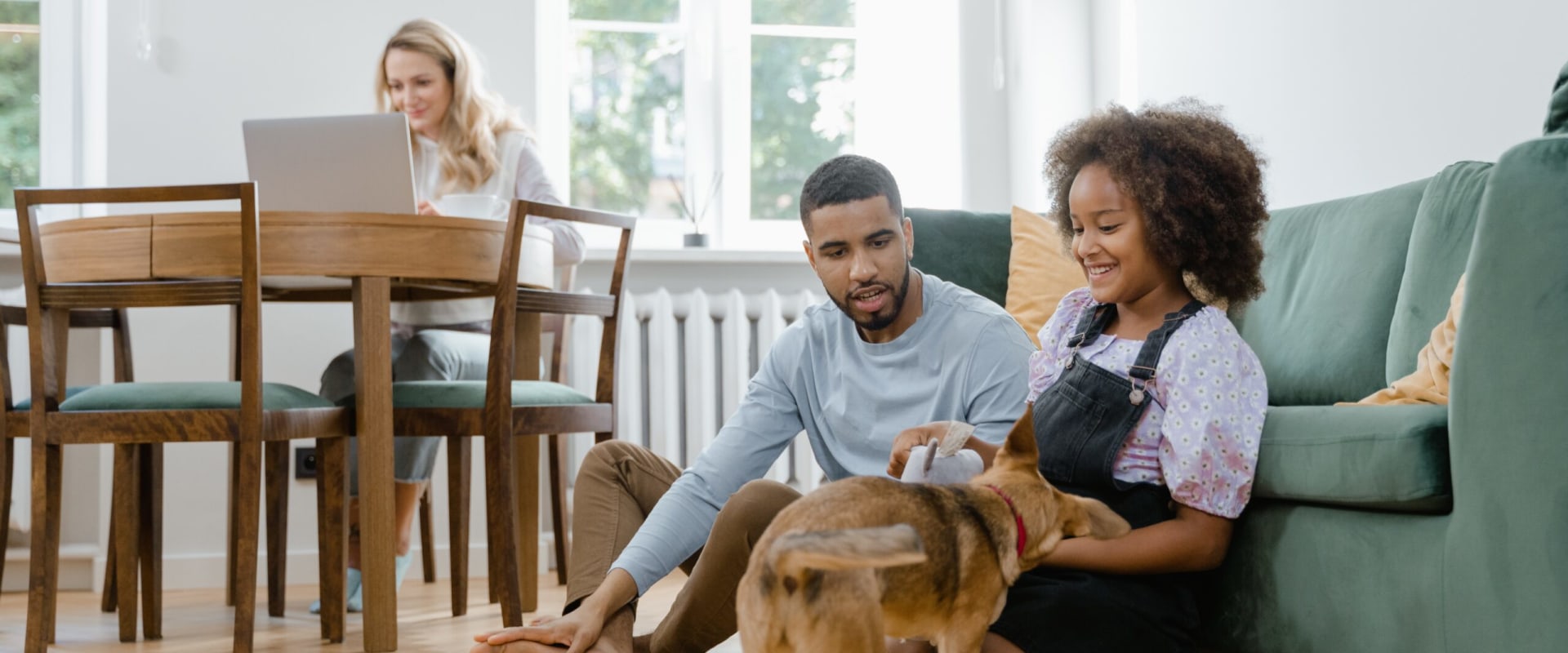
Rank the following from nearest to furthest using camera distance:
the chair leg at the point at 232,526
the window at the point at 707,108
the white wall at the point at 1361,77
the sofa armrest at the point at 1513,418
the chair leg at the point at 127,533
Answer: the sofa armrest at the point at 1513,418, the white wall at the point at 1361,77, the chair leg at the point at 127,533, the chair leg at the point at 232,526, the window at the point at 707,108

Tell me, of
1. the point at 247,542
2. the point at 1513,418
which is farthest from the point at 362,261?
the point at 1513,418

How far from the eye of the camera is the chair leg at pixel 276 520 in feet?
9.18

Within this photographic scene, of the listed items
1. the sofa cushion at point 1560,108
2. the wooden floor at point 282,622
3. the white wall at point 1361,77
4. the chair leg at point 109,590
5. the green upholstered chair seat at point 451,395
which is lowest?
the wooden floor at point 282,622

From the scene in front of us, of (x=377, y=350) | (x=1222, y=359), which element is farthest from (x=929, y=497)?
(x=377, y=350)

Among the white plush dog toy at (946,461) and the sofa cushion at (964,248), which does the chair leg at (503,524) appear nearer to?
the sofa cushion at (964,248)

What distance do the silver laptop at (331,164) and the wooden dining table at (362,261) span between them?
168 mm

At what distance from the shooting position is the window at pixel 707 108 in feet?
13.4

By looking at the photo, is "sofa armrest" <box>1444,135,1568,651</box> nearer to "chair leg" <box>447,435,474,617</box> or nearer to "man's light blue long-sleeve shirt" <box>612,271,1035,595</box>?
"man's light blue long-sleeve shirt" <box>612,271,1035,595</box>

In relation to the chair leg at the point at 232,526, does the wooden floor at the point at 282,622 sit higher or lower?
lower

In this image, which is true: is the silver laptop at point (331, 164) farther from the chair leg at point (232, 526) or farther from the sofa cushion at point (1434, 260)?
the sofa cushion at point (1434, 260)

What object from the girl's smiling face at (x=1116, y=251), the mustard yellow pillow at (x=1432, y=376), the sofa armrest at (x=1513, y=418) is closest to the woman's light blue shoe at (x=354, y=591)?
Result: the girl's smiling face at (x=1116, y=251)

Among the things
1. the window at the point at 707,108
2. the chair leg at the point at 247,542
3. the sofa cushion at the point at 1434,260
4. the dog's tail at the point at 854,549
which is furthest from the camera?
the window at the point at 707,108

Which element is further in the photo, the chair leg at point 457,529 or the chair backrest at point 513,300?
the chair leg at point 457,529

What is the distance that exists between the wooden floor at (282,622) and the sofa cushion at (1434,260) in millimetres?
1291
